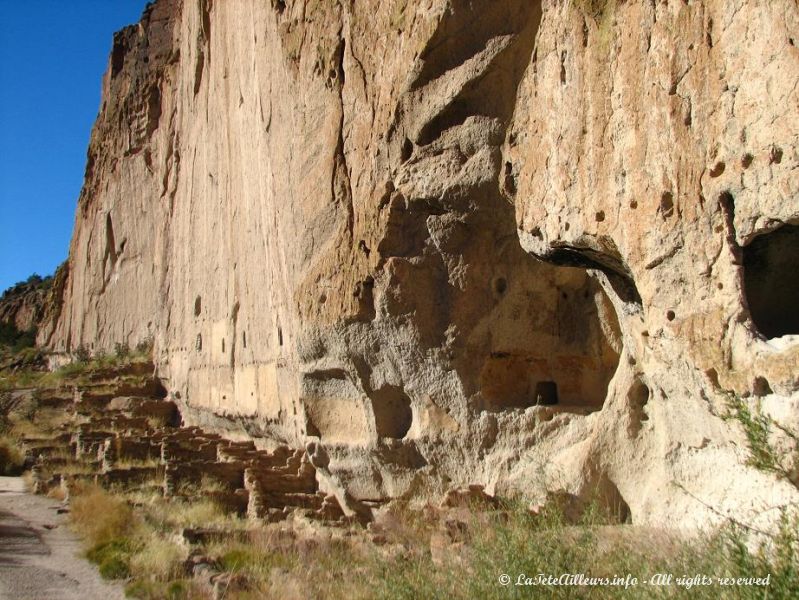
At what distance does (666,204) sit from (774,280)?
93 centimetres

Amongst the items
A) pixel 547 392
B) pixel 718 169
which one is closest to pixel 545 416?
pixel 547 392

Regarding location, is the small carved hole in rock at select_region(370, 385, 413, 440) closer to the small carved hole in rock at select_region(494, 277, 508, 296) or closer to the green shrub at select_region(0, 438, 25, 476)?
the small carved hole in rock at select_region(494, 277, 508, 296)

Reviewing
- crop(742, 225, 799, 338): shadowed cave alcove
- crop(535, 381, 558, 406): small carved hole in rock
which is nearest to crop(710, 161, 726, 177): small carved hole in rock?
crop(742, 225, 799, 338): shadowed cave alcove

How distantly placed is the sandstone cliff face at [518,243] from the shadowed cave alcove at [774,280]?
18 millimetres

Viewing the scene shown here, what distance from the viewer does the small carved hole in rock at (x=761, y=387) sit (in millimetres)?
4656

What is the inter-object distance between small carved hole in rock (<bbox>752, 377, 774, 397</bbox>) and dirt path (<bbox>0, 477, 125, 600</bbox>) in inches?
205

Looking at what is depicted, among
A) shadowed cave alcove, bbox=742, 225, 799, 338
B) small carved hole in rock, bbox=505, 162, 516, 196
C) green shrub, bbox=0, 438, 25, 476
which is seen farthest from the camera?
green shrub, bbox=0, 438, 25, 476

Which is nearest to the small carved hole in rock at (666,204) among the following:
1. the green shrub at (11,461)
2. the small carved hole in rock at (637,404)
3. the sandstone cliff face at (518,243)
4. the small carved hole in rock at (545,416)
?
the sandstone cliff face at (518,243)

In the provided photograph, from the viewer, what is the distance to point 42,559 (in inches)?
320

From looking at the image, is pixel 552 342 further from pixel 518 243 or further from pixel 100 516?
pixel 100 516

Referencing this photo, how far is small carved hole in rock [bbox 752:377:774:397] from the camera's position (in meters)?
4.66

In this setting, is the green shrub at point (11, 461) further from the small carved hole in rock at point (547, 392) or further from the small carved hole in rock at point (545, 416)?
the small carved hole in rock at point (545, 416)

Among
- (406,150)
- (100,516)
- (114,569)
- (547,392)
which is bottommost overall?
(114,569)

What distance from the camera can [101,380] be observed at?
74.3 ft
